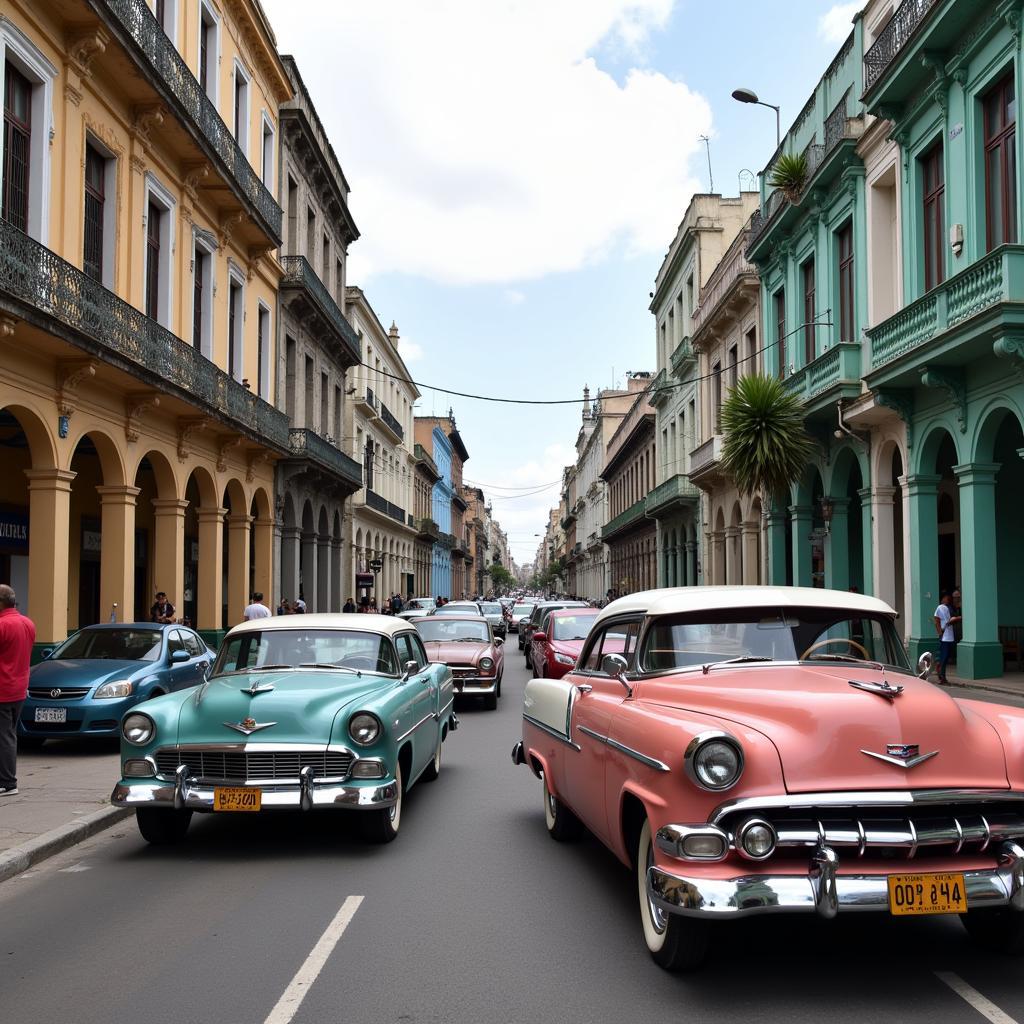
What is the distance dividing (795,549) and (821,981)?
22.9 metres

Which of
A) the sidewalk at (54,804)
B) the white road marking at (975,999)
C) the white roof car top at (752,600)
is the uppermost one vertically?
the white roof car top at (752,600)

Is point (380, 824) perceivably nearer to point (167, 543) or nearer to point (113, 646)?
point (113, 646)

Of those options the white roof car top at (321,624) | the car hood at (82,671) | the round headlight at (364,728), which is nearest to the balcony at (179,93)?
the car hood at (82,671)

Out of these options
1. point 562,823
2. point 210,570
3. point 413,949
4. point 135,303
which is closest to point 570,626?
point 135,303

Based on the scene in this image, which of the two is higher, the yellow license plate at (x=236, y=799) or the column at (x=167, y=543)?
the column at (x=167, y=543)

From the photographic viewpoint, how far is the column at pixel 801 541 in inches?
1040

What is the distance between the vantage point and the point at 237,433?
2345cm

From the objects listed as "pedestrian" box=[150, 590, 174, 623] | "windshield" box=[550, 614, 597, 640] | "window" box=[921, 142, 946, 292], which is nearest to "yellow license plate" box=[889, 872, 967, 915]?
"windshield" box=[550, 614, 597, 640]

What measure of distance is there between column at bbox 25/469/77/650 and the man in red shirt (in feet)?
21.5

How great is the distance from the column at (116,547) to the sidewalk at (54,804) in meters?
6.45

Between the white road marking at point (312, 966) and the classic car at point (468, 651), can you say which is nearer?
the white road marking at point (312, 966)

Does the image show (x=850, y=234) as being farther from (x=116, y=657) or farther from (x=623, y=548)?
(x=623, y=548)

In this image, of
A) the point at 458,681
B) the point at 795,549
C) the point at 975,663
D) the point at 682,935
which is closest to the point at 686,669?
the point at 682,935

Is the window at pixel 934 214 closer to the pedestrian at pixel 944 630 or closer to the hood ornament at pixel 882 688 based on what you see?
the pedestrian at pixel 944 630
